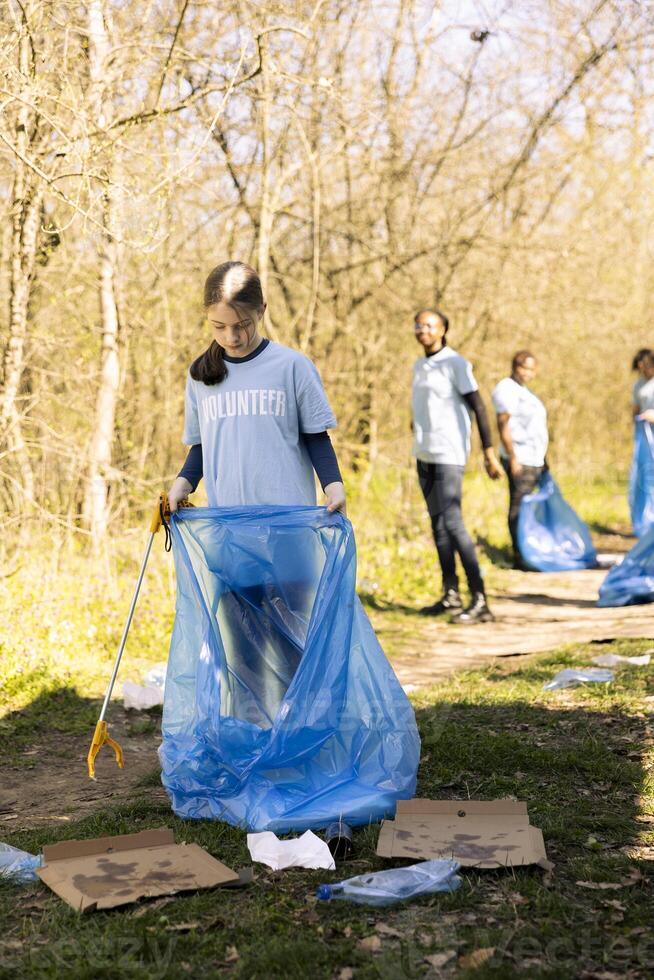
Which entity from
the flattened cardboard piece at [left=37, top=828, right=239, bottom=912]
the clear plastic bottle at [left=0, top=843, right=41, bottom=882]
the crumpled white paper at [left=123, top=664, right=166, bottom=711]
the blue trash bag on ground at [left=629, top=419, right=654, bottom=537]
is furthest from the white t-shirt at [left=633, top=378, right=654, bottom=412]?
the clear plastic bottle at [left=0, top=843, right=41, bottom=882]

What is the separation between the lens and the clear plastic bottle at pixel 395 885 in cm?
290

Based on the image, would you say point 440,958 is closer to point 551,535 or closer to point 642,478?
point 551,535

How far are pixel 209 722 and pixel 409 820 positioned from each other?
722 millimetres

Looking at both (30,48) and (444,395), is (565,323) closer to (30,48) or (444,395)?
(444,395)

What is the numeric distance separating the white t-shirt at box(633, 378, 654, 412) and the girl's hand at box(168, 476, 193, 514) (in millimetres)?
6869

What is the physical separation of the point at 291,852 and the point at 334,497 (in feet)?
3.64

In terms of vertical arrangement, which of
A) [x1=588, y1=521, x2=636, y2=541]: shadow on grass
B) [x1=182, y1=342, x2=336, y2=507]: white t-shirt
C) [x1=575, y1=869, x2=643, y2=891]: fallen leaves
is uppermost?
[x1=182, y1=342, x2=336, y2=507]: white t-shirt

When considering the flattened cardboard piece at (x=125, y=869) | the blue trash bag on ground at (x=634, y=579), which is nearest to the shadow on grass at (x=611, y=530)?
the blue trash bag on ground at (x=634, y=579)

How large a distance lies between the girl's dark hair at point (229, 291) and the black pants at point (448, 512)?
3720 millimetres

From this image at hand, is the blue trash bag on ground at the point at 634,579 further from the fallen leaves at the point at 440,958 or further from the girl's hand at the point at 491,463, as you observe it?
the fallen leaves at the point at 440,958

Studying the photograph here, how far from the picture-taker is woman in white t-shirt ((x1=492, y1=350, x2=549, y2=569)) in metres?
9.29

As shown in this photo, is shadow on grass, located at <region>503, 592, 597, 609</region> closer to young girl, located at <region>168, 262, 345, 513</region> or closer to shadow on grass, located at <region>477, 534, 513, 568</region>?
shadow on grass, located at <region>477, 534, 513, 568</region>

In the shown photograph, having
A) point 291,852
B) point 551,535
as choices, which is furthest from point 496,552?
point 291,852

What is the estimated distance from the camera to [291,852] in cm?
321
